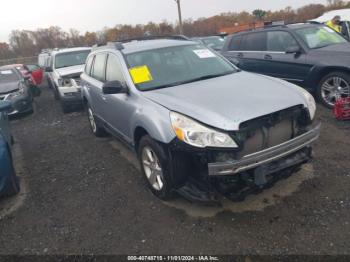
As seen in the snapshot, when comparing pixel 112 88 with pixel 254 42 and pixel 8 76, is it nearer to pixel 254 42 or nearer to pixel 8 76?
pixel 254 42

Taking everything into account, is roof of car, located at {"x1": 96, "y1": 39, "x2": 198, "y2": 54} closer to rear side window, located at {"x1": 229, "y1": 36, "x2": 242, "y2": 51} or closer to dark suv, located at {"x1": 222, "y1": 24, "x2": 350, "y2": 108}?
dark suv, located at {"x1": 222, "y1": 24, "x2": 350, "y2": 108}

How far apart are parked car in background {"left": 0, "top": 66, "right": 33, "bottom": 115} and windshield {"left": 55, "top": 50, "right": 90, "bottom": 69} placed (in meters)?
1.27

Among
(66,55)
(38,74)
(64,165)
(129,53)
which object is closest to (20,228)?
(64,165)

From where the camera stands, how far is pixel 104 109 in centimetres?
483

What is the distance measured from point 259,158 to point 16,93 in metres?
8.13

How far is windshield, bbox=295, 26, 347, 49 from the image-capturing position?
6.44 meters

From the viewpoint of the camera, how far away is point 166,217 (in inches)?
129

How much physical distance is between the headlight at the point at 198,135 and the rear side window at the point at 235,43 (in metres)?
5.65

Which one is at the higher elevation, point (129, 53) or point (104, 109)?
point (129, 53)

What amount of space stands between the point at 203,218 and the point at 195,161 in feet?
2.21

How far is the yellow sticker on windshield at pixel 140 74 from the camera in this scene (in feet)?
12.3

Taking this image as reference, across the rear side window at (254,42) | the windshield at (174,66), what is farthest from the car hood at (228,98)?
the rear side window at (254,42)

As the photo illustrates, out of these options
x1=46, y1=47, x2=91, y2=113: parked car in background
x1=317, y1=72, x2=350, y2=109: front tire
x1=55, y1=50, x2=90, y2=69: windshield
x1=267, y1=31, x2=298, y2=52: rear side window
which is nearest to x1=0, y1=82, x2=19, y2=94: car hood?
x1=46, y1=47, x2=91, y2=113: parked car in background

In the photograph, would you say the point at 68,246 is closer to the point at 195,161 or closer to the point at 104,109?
the point at 195,161
